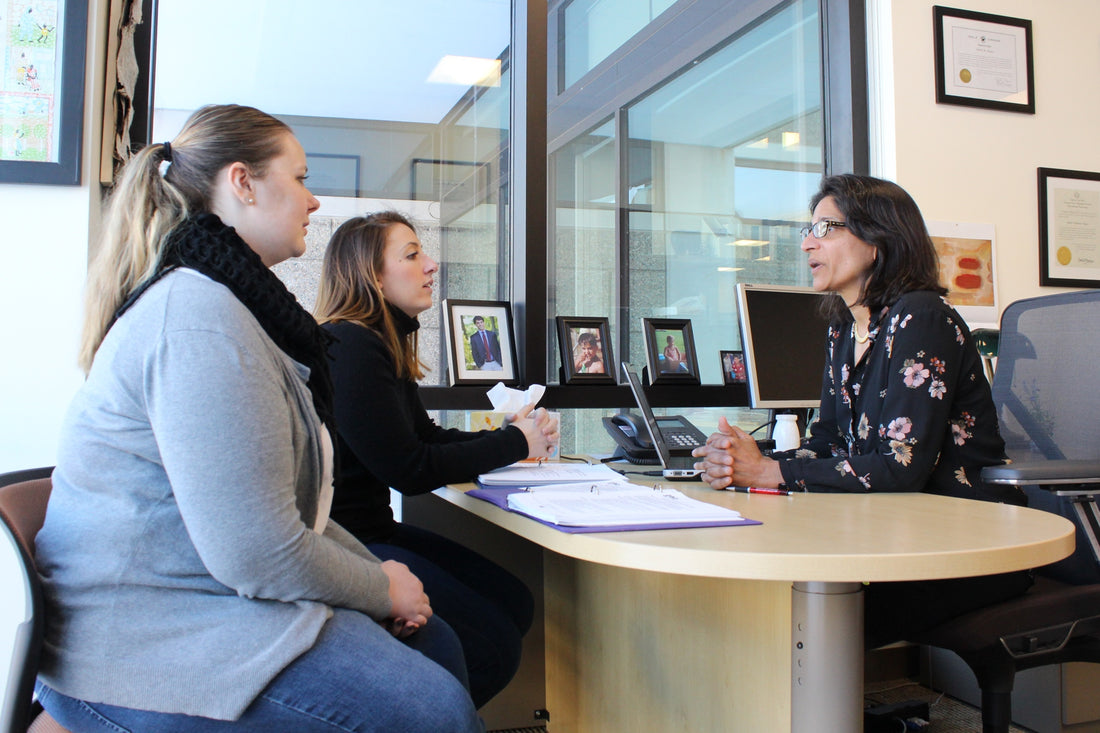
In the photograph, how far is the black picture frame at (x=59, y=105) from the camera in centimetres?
207

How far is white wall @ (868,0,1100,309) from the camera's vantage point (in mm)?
2920

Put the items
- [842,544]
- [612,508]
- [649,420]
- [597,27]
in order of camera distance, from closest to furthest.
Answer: [842,544]
[612,508]
[649,420]
[597,27]

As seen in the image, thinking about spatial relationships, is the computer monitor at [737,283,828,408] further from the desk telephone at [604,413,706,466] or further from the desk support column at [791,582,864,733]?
the desk support column at [791,582,864,733]

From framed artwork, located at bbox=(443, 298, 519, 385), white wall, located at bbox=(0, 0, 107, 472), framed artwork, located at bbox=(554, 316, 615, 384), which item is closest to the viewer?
white wall, located at bbox=(0, 0, 107, 472)

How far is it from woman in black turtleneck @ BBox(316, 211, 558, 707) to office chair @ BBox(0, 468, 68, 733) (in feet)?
1.69

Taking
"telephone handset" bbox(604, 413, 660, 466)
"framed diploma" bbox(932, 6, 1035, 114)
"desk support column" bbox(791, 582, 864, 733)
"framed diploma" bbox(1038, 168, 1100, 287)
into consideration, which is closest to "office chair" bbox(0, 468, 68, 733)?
"desk support column" bbox(791, 582, 864, 733)

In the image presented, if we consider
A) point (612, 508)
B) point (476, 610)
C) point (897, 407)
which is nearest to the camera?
point (612, 508)

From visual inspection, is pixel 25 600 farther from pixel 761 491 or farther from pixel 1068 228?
pixel 1068 228

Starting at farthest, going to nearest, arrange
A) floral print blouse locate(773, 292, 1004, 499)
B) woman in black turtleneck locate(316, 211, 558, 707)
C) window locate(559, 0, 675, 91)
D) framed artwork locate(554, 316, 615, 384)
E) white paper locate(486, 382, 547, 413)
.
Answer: window locate(559, 0, 675, 91), framed artwork locate(554, 316, 615, 384), white paper locate(486, 382, 547, 413), woman in black turtleneck locate(316, 211, 558, 707), floral print blouse locate(773, 292, 1004, 499)

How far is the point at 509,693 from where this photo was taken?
235cm

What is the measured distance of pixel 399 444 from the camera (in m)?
1.65

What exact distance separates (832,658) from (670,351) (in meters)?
1.68

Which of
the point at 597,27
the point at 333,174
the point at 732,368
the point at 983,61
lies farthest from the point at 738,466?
the point at 983,61

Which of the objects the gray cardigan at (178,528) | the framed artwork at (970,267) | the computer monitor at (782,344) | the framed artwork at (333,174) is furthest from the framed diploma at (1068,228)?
the gray cardigan at (178,528)
